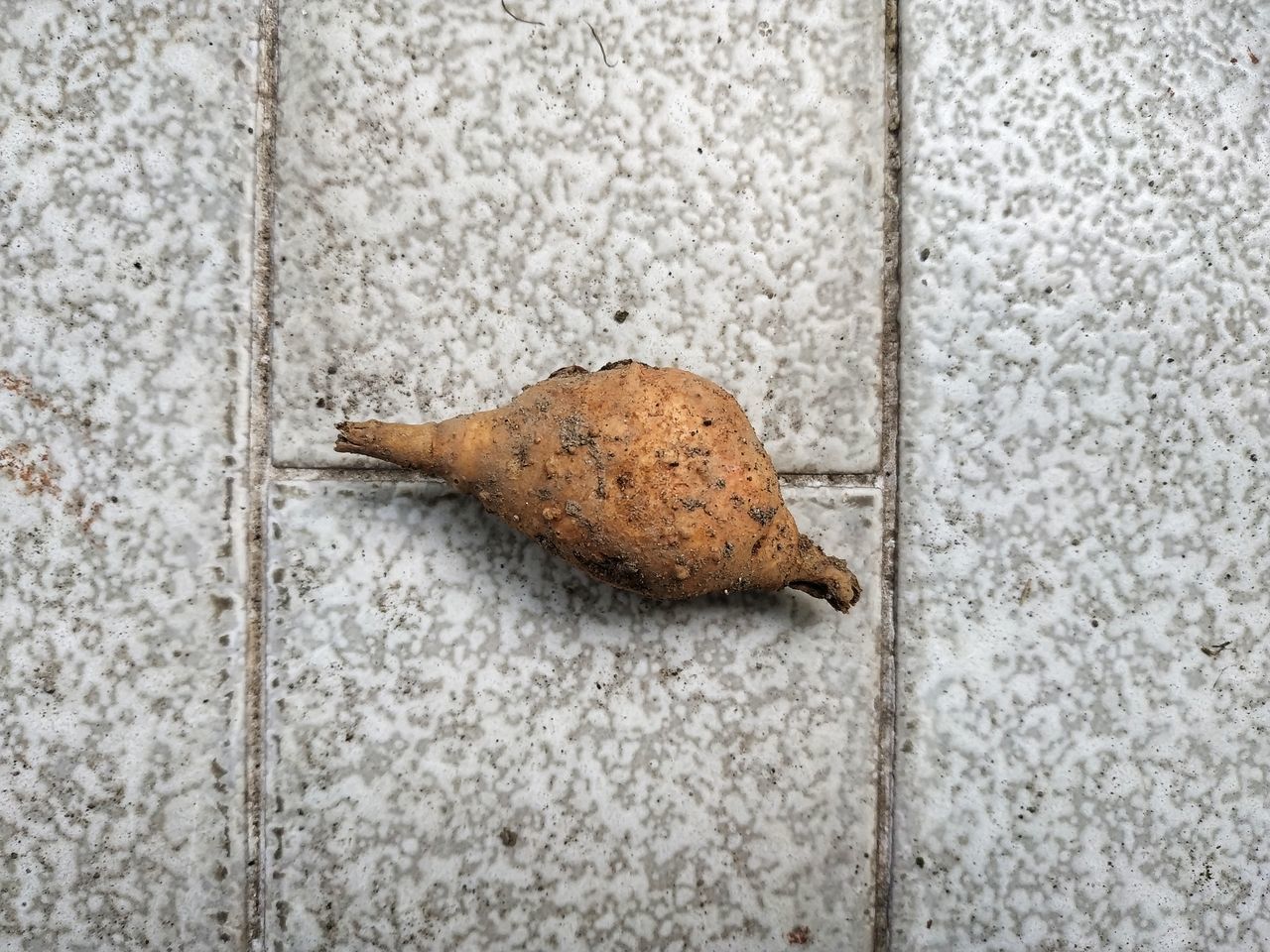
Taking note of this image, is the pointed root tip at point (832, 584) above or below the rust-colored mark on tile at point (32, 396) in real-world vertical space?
below

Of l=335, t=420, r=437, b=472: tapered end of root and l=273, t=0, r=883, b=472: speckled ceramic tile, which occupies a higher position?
l=273, t=0, r=883, b=472: speckled ceramic tile

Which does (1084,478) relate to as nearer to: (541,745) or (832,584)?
(832,584)

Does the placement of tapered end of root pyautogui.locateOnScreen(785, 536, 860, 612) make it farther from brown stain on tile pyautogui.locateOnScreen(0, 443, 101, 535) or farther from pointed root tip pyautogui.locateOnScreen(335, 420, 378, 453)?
brown stain on tile pyautogui.locateOnScreen(0, 443, 101, 535)

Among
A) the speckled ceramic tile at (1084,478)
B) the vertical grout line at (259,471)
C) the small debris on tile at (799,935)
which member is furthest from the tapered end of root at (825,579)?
the vertical grout line at (259,471)

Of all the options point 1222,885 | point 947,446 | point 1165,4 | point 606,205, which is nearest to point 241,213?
point 606,205

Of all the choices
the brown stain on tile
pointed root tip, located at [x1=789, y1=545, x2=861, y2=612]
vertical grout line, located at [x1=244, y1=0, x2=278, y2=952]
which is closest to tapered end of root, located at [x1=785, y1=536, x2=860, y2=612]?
pointed root tip, located at [x1=789, y1=545, x2=861, y2=612]

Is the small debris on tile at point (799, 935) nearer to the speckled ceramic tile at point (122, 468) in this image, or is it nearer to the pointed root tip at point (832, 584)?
the pointed root tip at point (832, 584)
